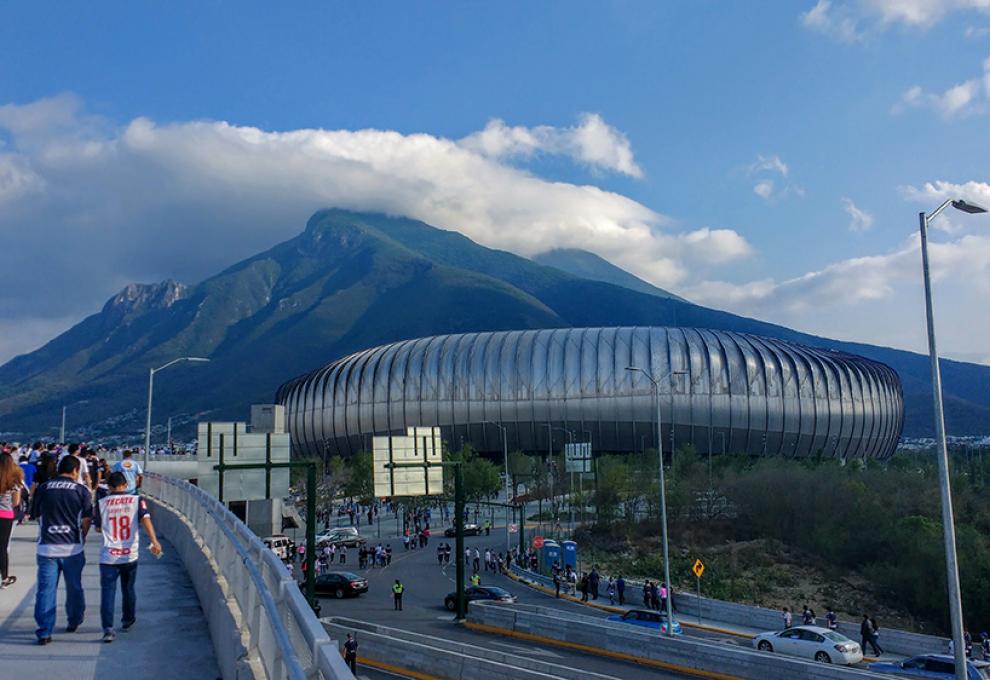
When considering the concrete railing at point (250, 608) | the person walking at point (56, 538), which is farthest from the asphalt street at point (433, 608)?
the person walking at point (56, 538)

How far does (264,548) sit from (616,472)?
213 feet

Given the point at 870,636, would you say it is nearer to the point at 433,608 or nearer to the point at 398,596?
the point at 433,608

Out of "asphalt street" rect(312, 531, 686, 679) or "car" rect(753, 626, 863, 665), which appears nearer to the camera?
"asphalt street" rect(312, 531, 686, 679)

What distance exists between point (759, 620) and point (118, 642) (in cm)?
3357

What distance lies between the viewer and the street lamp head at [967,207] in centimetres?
1742

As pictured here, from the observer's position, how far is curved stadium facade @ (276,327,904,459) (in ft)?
339

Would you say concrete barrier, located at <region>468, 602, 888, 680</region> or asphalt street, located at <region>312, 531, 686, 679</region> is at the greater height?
concrete barrier, located at <region>468, 602, 888, 680</region>

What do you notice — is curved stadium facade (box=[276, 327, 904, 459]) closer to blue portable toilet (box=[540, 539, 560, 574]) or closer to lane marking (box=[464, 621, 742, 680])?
blue portable toilet (box=[540, 539, 560, 574])

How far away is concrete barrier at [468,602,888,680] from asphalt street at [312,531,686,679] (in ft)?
2.00

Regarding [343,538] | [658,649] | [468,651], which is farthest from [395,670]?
[343,538]

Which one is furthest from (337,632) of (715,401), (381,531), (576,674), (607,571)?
(715,401)

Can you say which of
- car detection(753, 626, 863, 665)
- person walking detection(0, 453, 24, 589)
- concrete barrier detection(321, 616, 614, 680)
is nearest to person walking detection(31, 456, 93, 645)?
person walking detection(0, 453, 24, 589)

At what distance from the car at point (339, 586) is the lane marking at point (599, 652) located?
900 cm

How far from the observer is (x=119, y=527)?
830 centimetres
